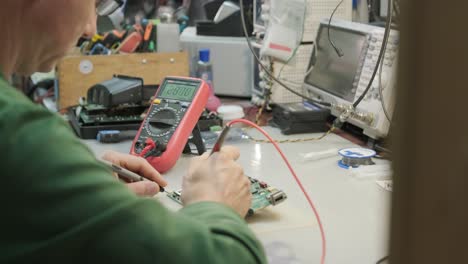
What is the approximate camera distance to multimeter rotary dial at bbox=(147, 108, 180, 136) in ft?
5.82

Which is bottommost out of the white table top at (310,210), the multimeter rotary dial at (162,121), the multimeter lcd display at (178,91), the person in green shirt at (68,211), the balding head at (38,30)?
the white table top at (310,210)

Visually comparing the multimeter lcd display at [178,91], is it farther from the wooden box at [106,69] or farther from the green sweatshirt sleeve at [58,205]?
the green sweatshirt sleeve at [58,205]

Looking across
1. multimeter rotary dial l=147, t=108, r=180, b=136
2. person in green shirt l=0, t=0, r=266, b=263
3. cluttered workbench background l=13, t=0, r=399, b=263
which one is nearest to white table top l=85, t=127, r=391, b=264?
cluttered workbench background l=13, t=0, r=399, b=263

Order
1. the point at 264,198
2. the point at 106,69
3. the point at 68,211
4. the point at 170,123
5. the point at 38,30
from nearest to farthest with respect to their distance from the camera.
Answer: the point at 68,211 < the point at 38,30 < the point at 264,198 < the point at 170,123 < the point at 106,69

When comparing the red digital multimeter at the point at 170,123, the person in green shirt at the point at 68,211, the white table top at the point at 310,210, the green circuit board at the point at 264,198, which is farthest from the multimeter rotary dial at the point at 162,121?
the person in green shirt at the point at 68,211

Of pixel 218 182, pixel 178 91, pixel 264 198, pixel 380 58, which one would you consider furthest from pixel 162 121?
pixel 218 182

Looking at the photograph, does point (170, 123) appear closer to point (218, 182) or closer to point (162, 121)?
point (162, 121)

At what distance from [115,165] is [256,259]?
59cm

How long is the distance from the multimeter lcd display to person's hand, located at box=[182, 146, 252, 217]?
642 millimetres

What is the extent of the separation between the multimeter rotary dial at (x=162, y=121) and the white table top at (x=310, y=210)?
0.34 ft

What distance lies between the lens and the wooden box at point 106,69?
234 cm

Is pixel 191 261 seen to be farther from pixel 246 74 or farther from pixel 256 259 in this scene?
pixel 246 74

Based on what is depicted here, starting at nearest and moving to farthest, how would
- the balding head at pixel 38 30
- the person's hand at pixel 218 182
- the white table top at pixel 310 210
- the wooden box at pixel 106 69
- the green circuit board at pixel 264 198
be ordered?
the balding head at pixel 38 30, the person's hand at pixel 218 182, the white table top at pixel 310 210, the green circuit board at pixel 264 198, the wooden box at pixel 106 69

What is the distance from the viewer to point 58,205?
705 millimetres
